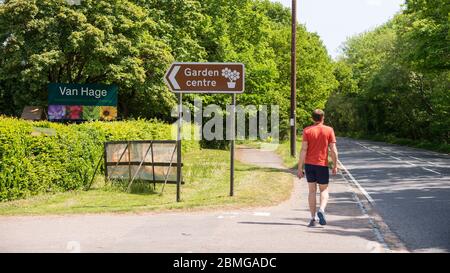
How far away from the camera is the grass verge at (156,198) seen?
1080 centimetres

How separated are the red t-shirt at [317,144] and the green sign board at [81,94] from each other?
16647 mm

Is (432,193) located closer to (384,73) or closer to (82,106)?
(82,106)

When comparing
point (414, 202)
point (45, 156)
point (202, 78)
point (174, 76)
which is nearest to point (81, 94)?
point (45, 156)

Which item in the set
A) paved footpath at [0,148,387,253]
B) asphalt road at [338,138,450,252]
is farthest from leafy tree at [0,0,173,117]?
paved footpath at [0,148,387,253]

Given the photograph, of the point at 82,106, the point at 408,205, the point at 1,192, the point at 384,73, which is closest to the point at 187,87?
the point at 1,192

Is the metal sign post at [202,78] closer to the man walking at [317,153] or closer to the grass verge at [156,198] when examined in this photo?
the grass verge at [156,198]

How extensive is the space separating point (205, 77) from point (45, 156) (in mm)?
4336

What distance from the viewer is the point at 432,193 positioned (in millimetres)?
13586

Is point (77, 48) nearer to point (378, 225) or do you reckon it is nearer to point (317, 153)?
point (317, 153)

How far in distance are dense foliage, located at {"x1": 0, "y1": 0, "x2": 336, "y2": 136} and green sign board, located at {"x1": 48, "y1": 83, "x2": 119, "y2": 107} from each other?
1587 mm

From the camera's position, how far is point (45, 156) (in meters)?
12.8

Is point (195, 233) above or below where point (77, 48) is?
below

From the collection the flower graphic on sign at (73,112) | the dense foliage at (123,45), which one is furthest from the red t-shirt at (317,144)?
the dense foliage at (123,45)

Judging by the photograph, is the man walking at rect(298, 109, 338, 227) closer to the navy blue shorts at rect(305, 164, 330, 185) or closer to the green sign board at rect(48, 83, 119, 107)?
the navy blue shorts at rect(305, 164, 330, 185)
